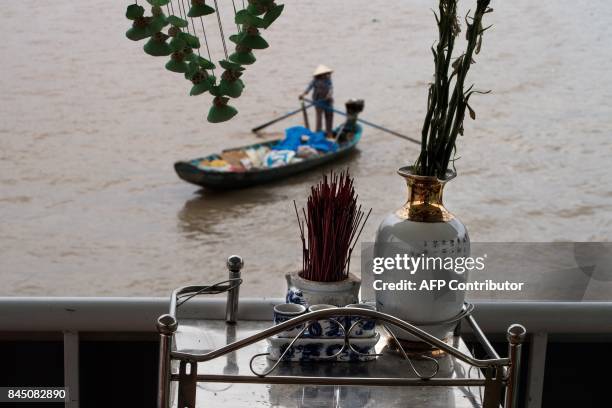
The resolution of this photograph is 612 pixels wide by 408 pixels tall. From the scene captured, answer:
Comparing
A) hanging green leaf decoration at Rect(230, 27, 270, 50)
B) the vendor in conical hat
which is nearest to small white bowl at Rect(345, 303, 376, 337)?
hanging green leaf decoration at Rect(230, 27, 270, 50)

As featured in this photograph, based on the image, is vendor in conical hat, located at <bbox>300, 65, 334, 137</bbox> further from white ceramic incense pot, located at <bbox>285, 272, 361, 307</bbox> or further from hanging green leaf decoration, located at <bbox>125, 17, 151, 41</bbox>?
hanging green leaf decoration, located at <bbox>125, 17, 151, 41</bbox>

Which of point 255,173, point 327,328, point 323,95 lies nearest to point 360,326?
point 327,328

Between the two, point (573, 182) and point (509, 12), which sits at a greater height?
point (509, 12)

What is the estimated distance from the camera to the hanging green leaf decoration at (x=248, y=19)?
2.64ft

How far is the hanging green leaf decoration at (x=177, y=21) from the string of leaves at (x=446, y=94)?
0.26 m

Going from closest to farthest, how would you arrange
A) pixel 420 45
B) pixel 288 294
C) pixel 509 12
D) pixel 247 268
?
pixel 288 294
pixel 247 268
pixel 420 45
pixel 509 12

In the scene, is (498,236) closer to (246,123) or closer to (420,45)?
(246,123)

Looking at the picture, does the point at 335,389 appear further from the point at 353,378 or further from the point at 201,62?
the point at 201,62

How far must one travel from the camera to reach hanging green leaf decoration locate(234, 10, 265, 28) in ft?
2.64

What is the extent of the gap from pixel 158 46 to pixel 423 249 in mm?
333

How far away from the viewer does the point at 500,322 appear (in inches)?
44.4

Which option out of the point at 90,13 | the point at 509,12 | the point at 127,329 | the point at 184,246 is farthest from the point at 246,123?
the point at 127,329

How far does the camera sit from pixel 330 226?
3.10 ft

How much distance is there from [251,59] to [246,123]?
11618 millimetres
